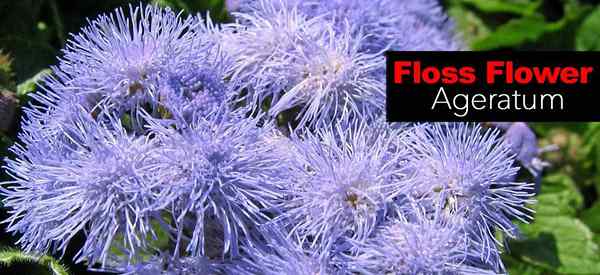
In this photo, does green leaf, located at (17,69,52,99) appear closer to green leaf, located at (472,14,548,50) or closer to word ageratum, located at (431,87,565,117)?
word ageratum, located at (431,87,565,117)

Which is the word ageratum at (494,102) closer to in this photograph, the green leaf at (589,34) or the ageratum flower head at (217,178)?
the ageratum flower head at (217,178)

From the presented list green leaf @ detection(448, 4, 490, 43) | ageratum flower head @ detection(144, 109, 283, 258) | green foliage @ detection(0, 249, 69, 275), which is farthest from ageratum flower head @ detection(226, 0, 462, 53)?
green foliage @ detection(0, 249, 69, 275)

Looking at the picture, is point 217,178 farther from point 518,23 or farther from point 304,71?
point 518,23

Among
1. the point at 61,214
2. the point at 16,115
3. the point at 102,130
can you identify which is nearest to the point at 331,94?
the point at 102,130

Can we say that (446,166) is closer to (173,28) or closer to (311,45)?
(311,45)

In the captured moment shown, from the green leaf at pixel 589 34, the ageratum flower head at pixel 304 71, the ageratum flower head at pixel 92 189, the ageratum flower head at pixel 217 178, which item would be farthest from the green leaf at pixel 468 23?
the ageratum flower head at pixel 92 189
